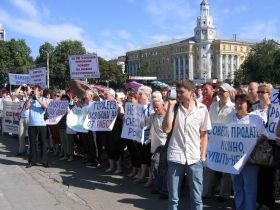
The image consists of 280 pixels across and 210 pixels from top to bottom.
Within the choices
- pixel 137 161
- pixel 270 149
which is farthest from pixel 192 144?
pixel 137 161

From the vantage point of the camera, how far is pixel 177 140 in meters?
5.71

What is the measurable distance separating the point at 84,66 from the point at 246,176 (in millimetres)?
9154

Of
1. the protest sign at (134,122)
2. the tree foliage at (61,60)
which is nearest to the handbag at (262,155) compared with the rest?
the protest sign at (134,122)

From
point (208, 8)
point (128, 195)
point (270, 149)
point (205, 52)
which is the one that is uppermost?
point (208, 8)

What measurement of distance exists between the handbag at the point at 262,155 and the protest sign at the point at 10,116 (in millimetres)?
11224

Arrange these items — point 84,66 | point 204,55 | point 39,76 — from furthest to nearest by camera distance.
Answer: point 204,55 → point 39,76 → point 84,66

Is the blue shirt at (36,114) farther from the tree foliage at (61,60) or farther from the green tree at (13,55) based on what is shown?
the tree foliage at (61,60)

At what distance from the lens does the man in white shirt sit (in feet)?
23.6

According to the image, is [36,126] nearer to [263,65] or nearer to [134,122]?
[134,122]

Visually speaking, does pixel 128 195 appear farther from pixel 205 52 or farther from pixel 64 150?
pixel 205 52

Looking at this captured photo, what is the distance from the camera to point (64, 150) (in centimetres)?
1232

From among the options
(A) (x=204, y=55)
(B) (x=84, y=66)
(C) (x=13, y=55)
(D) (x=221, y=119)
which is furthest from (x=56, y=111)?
(A) (x=204, y=55)

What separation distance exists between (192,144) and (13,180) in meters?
4.90

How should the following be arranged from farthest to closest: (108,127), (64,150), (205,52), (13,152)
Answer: (205,52), (13,152), (64,150), (108,127)
